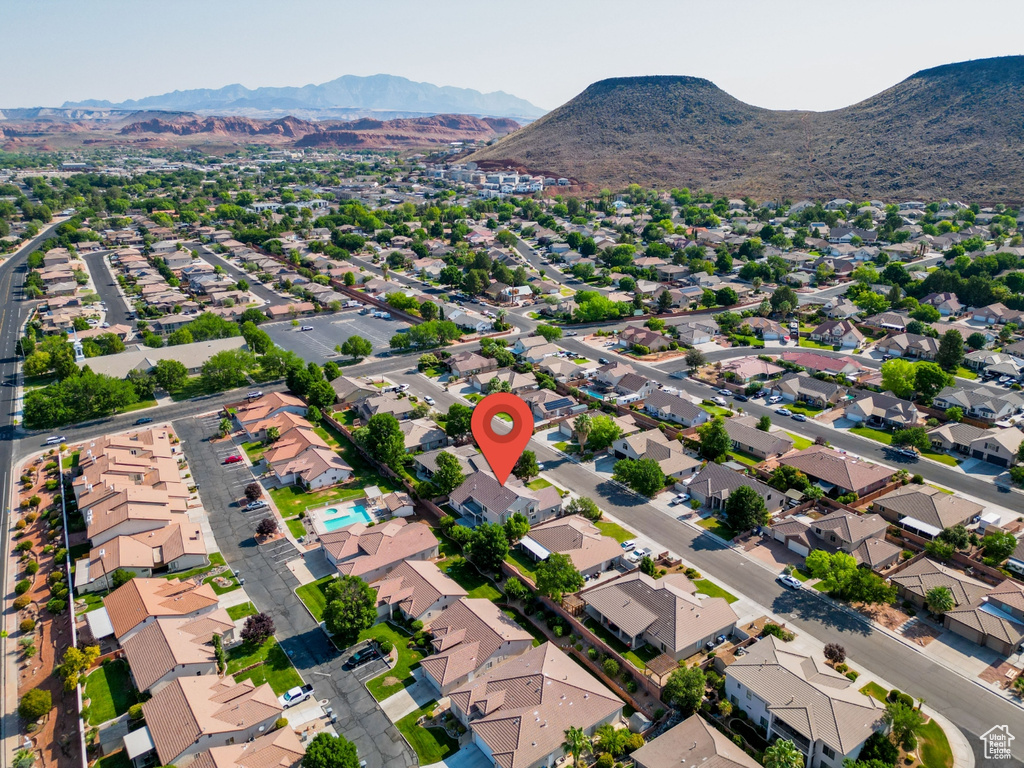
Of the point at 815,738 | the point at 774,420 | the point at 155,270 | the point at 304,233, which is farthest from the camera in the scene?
the point at 304,233

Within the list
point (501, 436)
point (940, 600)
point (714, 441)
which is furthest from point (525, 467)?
point (940, 600)

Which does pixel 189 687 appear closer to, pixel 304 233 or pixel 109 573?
pixel 109 573

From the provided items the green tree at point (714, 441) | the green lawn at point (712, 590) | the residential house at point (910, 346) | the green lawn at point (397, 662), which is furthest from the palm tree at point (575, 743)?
the residential house at point (910, 346)

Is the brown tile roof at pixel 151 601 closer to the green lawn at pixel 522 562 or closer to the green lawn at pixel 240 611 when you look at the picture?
the green lawn at pixel 240 611

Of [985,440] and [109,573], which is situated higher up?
[985,440]

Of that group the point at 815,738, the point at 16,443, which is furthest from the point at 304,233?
the point at 815,738

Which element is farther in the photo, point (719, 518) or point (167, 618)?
point (719, 518)
